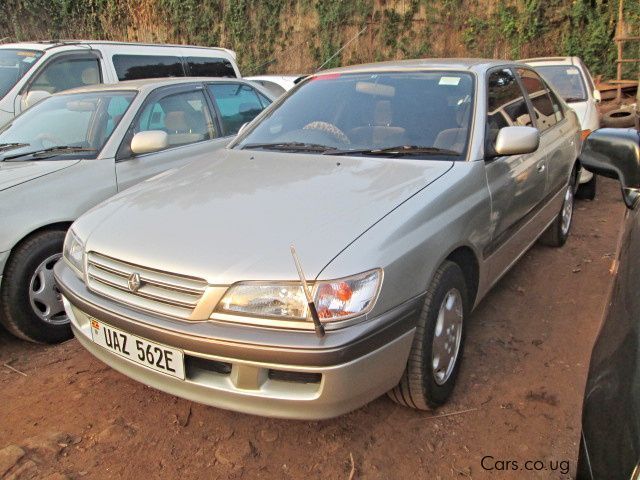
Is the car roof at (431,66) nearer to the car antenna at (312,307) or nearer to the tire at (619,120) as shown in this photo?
the car antenna at (312,307)

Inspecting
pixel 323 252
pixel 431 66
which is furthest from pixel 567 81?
pixel 323 252

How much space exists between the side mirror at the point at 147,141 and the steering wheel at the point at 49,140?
1.94 feet

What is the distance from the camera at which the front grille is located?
2047 mm

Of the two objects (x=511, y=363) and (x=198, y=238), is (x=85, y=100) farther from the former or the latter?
(x=511, y=363)

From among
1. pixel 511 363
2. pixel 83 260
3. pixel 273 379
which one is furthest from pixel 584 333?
pixel 83 260

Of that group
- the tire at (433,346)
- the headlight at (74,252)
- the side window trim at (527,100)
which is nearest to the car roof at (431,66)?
the side window trim at (527,100)

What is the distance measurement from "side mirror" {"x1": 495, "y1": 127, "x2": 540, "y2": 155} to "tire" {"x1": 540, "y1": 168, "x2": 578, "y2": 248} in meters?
1.86

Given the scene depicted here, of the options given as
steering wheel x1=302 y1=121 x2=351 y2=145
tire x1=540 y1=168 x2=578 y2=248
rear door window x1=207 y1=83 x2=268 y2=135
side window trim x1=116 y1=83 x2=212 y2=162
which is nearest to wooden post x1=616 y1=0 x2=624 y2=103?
tire x1=540 y1=168 x2=578 y2=248

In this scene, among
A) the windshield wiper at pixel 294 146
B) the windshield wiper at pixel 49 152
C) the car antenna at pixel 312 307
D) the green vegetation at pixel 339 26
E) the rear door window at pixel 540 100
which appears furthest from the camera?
the green vegetation at pixel 339 26

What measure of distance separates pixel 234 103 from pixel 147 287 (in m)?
3.27

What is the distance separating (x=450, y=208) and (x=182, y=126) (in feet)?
9.17

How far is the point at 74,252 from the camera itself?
260cm

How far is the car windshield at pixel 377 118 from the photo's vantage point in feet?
9.50

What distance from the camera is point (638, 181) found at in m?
1.86
